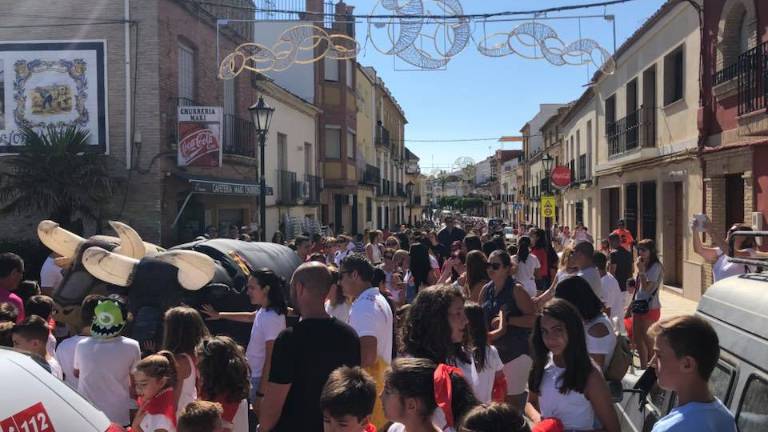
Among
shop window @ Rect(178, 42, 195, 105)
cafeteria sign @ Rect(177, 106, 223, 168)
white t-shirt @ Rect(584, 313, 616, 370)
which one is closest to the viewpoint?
white t-shirt @ Rect(584, 313, 616, 370)

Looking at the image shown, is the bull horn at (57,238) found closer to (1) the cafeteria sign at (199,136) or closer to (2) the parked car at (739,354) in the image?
(2) the parked car at (739,354)

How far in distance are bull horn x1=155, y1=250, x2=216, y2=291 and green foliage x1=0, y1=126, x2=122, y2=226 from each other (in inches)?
305

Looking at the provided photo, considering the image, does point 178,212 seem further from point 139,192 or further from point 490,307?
point 490,307

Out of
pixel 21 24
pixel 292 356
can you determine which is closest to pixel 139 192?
pixel 21 24

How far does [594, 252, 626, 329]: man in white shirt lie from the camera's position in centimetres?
755

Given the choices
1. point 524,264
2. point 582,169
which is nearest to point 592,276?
point 524,264

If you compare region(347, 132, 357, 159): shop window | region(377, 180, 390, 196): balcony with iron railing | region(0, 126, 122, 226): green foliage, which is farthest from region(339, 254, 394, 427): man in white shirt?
region(377, 180, 390, 196): balcony with iron railing

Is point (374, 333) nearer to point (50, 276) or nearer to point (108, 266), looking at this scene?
point (108, 266)

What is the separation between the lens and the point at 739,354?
9.59 ft

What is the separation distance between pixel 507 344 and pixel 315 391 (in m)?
2.39

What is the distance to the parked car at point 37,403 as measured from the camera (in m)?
2.53

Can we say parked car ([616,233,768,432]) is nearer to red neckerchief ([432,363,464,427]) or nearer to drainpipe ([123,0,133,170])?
red neckerchief ([432,363,464,427])

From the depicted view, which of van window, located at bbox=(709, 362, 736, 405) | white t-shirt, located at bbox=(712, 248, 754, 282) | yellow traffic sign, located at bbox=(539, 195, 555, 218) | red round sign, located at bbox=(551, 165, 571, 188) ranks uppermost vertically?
red round sign, located at bbox=(551, 165, 571, 188)

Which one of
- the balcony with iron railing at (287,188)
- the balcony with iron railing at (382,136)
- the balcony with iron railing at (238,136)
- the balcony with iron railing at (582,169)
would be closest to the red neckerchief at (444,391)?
the balcony with iron railing at (238,136)
